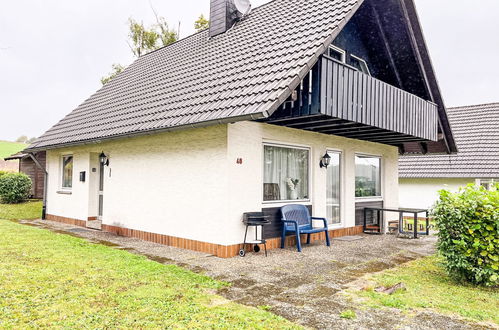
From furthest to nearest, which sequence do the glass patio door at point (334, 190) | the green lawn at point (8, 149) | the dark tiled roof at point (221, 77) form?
the green lawn at point (8, 149) < the glass patio door at point (334, 190) < the dark tiled roof at point (221, 77)

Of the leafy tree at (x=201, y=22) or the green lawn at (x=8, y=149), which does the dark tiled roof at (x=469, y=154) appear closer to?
the leafy tree at (x=201, y=22)

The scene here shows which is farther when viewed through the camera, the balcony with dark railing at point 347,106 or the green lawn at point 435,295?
the balcony with dark railing at point 347,106

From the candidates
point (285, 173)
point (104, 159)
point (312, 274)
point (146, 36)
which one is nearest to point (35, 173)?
point (146, 36)

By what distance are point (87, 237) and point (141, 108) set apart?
3.41 meters

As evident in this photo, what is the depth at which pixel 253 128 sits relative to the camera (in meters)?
7.37

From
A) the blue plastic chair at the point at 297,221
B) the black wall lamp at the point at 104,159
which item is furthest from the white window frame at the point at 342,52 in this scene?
the black wall lamp at the point at 104,159

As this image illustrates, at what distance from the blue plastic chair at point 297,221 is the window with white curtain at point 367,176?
293 cm

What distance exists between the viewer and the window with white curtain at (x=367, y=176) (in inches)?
421

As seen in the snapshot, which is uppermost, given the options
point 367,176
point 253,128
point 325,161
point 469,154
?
point 469,154

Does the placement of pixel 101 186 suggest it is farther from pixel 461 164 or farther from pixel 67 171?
pixel 461 164

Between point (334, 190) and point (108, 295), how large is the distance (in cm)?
684

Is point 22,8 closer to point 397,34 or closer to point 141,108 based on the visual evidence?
point 141,108

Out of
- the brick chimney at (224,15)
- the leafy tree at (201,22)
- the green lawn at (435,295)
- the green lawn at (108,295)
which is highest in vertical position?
the leafy tree at (201,22)

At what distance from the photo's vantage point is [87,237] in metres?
8.76
